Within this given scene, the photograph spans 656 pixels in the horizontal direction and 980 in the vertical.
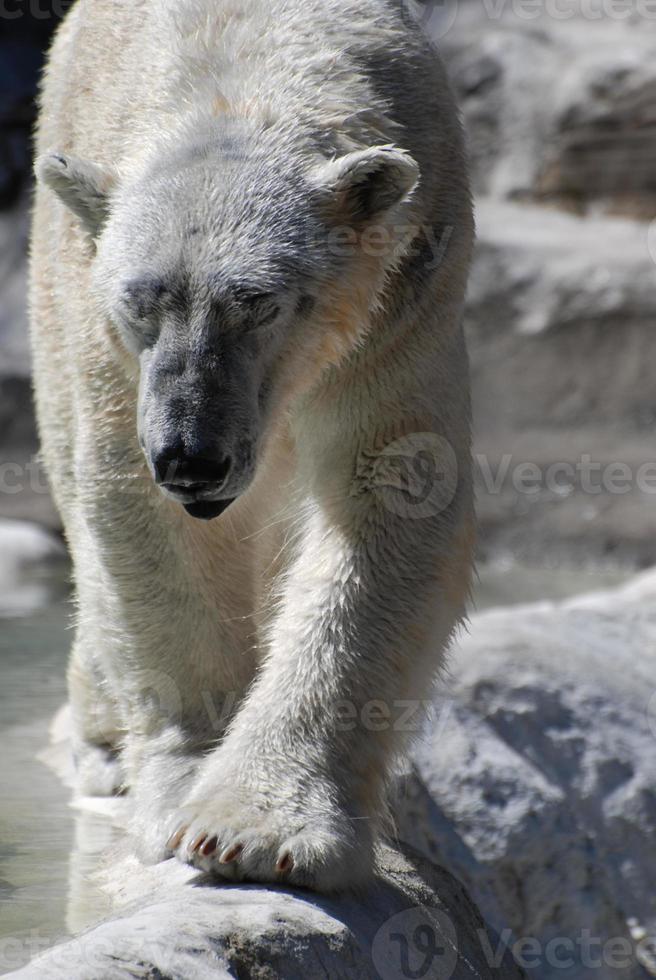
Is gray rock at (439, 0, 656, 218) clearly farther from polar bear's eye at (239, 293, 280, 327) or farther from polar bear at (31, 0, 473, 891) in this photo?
polar bear's eye at (239, 293, 280, 327)

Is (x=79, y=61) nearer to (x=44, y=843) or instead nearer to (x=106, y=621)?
(x=106, y=621)

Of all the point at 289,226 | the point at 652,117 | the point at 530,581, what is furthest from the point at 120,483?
the point at 652,117

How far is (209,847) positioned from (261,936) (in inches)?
9.0

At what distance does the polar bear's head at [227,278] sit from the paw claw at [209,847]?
57 cm

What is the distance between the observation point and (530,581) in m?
8.01

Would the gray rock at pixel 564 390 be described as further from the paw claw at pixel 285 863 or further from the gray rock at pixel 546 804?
the paw claw at pixel 285 863

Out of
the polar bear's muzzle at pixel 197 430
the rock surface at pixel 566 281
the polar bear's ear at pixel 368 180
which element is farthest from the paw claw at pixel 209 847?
the rock surface at pixel 566 281

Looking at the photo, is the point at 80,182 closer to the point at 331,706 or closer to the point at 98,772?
the point at 331,706

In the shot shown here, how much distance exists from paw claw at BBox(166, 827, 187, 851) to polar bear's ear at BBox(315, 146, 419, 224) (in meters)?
1.19

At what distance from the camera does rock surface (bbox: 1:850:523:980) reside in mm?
2244

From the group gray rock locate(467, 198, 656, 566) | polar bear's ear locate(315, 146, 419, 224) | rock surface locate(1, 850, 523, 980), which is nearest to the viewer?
rock surface locate(1, 850, 523, 980)

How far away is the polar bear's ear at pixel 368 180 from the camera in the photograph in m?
2.83

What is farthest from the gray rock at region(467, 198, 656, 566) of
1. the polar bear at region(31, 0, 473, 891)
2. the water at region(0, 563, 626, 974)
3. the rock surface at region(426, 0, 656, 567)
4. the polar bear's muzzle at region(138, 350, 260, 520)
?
the polar bear's muzzle at region(138, 350, 260, 520)

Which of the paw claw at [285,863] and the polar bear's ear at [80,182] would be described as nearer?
the paw claw at [285,863]
